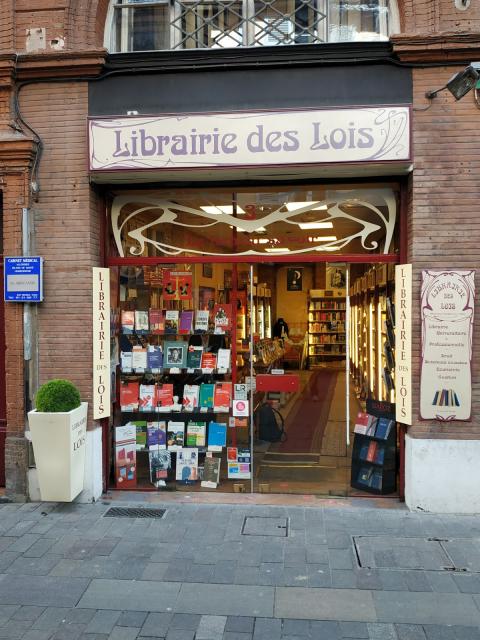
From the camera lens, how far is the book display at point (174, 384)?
7375 millimetres

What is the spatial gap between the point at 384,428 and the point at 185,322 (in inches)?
110

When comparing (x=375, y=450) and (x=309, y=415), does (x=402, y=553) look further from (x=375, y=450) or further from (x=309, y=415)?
(x=309, y=415)

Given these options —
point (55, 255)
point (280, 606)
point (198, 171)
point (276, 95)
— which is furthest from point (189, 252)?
point (280, 606)

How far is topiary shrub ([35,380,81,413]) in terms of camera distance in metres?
6.45

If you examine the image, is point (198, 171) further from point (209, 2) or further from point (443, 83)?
point (443, 83)

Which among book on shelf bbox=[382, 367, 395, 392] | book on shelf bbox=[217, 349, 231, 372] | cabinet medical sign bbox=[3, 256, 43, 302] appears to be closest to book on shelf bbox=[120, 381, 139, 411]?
book on shelf bbox=[217, 349, 231, 372]

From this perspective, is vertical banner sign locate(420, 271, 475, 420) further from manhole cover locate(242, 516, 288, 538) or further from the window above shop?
the window above shop

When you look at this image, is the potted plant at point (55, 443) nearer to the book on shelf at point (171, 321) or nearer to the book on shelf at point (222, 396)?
the book on shelf at point (171, 321)

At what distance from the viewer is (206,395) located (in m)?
7.44

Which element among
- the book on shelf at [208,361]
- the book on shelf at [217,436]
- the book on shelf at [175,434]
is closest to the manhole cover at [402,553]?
the book on shelf at [217,436]

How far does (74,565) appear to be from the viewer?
5.29m

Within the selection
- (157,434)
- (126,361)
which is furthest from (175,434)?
(126,361)

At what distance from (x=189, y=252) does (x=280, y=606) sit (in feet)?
13.9

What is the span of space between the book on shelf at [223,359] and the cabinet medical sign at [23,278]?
2.29 m
